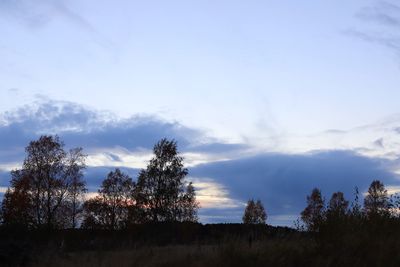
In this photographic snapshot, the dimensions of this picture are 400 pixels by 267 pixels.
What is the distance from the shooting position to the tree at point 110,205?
6847cm

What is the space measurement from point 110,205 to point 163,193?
18.2 m

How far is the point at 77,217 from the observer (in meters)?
62.9

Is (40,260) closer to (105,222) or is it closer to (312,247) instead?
(312,247)

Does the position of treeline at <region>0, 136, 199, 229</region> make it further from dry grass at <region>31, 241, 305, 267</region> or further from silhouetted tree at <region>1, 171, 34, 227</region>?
dry grass at <region>31, 241, 305, 267</region>

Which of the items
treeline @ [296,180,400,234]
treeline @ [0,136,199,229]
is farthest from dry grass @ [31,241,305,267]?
treeline @ [0,136,199,229]

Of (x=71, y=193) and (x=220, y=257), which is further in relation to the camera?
(x=71, y=193)

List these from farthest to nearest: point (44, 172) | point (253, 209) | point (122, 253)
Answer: point (253, 209) → point (44, 172) → point (122, 253)

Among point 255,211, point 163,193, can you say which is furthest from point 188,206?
point 255,211

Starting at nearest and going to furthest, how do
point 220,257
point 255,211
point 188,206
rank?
point 220,257 < point 188,206 < point 255,211

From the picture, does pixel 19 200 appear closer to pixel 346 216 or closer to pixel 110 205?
pixel 110 205

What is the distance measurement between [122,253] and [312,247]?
18.5ft

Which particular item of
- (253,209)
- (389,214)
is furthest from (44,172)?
(389,214)

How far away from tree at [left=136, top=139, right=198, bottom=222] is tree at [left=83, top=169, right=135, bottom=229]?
9.00 metres

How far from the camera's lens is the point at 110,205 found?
7275 cm
